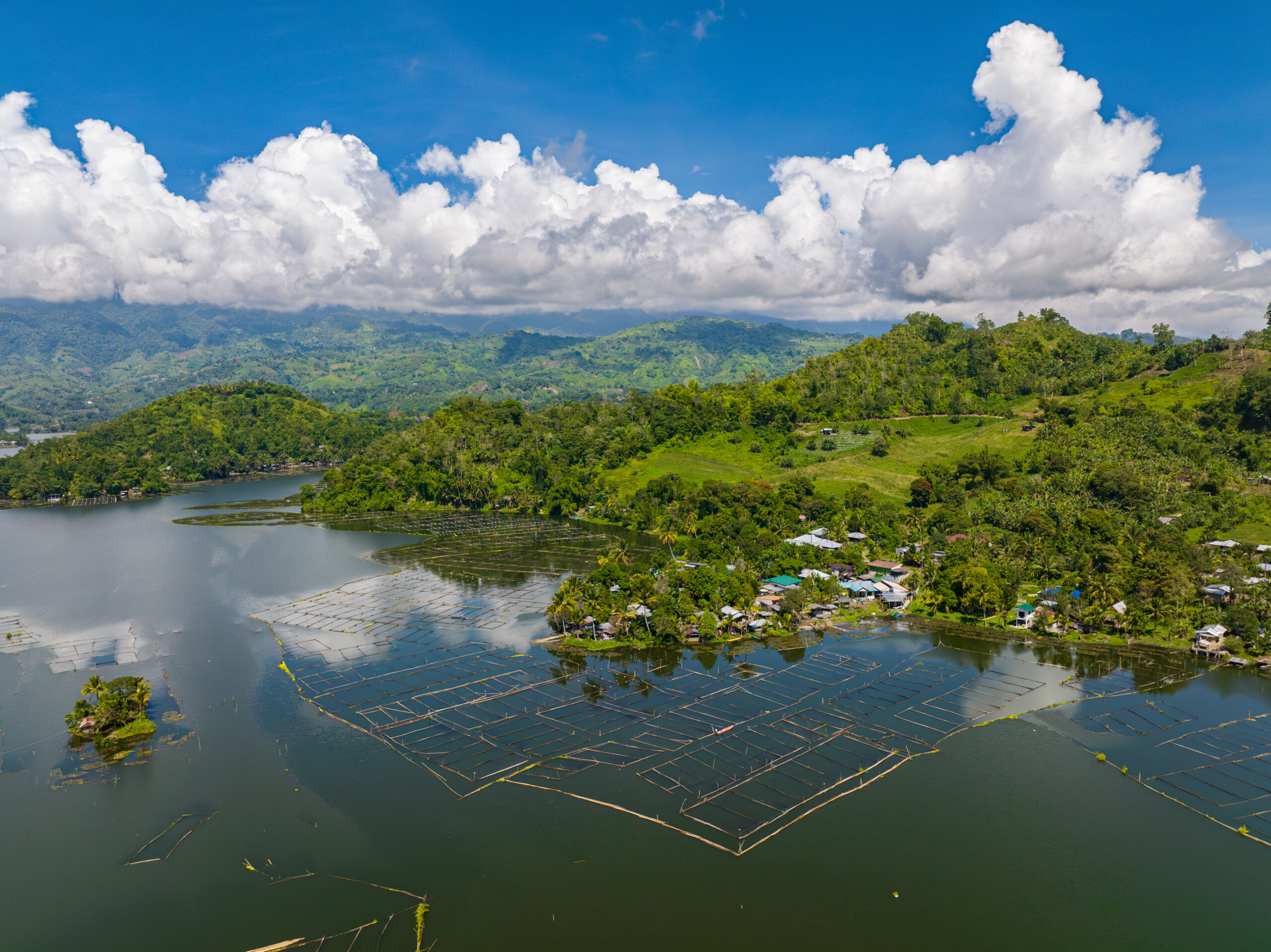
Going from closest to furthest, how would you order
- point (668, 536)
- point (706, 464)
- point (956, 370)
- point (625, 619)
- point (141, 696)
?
point (141, 696)
point (625, 619)
point (668, 536)
point (706, 464)
point (956, 370)

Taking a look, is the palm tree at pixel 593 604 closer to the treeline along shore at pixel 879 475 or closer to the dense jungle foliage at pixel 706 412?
the treeline along shore at pixel 879 475

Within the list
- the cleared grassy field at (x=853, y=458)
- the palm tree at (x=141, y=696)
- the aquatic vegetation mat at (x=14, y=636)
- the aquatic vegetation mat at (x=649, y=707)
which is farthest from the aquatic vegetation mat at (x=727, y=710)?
the cleared grassy field at (x=853, y=458)

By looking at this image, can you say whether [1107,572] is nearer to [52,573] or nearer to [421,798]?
[421,798]

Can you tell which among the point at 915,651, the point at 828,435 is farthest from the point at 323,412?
the point at 915,651

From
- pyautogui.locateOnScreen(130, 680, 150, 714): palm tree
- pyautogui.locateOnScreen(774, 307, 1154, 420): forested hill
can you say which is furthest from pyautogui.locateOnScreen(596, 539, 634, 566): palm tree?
pyautogui.locateOnScreen(774, 307, 1154, 420): forested hill

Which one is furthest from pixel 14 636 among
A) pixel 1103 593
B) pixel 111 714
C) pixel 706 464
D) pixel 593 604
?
pixel 706 464

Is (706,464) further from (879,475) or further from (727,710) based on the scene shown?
(727,710)
